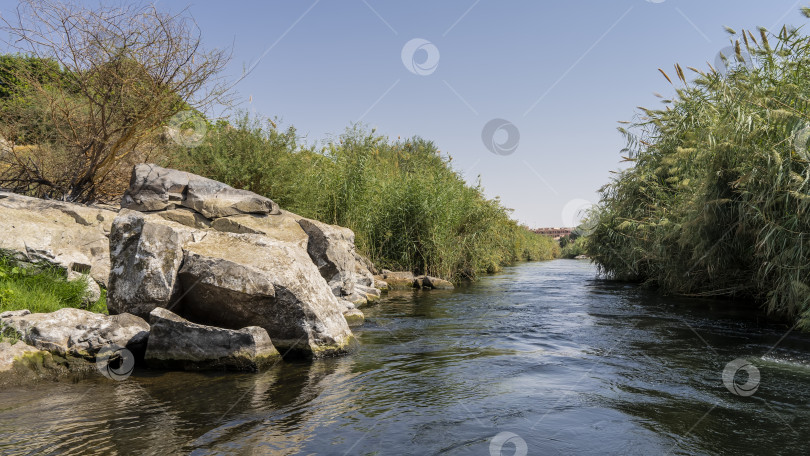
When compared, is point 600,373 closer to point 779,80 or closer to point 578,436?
point 578,436

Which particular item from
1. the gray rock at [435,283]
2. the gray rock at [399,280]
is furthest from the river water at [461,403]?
the gray rock at [435,283]

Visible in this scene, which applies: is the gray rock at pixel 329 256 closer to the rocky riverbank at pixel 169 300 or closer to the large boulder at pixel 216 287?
the rocky riverbank at pixel 169 300

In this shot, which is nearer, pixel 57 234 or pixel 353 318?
pixel 57 234

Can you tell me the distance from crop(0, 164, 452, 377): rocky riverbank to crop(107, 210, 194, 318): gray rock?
0.04 ft

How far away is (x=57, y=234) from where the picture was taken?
24.8 ft

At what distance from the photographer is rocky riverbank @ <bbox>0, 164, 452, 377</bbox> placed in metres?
5.64

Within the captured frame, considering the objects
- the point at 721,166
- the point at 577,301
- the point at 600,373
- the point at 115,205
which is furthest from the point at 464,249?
the point at 600,373

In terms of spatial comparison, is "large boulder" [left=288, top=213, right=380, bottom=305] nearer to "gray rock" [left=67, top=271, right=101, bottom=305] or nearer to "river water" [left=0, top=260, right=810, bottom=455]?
"river water" [left=0, top=260, right=810, bottom=455]

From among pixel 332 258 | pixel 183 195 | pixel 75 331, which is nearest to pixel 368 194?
pixel 332 258

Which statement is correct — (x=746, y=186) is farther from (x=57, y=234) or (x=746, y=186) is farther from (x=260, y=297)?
(x=57, y=234)

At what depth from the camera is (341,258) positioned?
1070 centimetres

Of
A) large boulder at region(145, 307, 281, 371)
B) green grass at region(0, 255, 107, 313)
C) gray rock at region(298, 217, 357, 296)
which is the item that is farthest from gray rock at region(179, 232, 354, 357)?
gray rock at region(298, 217, 357, 296)

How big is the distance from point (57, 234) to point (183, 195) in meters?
2.41

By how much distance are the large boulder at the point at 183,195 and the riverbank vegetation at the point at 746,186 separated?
337 inches
